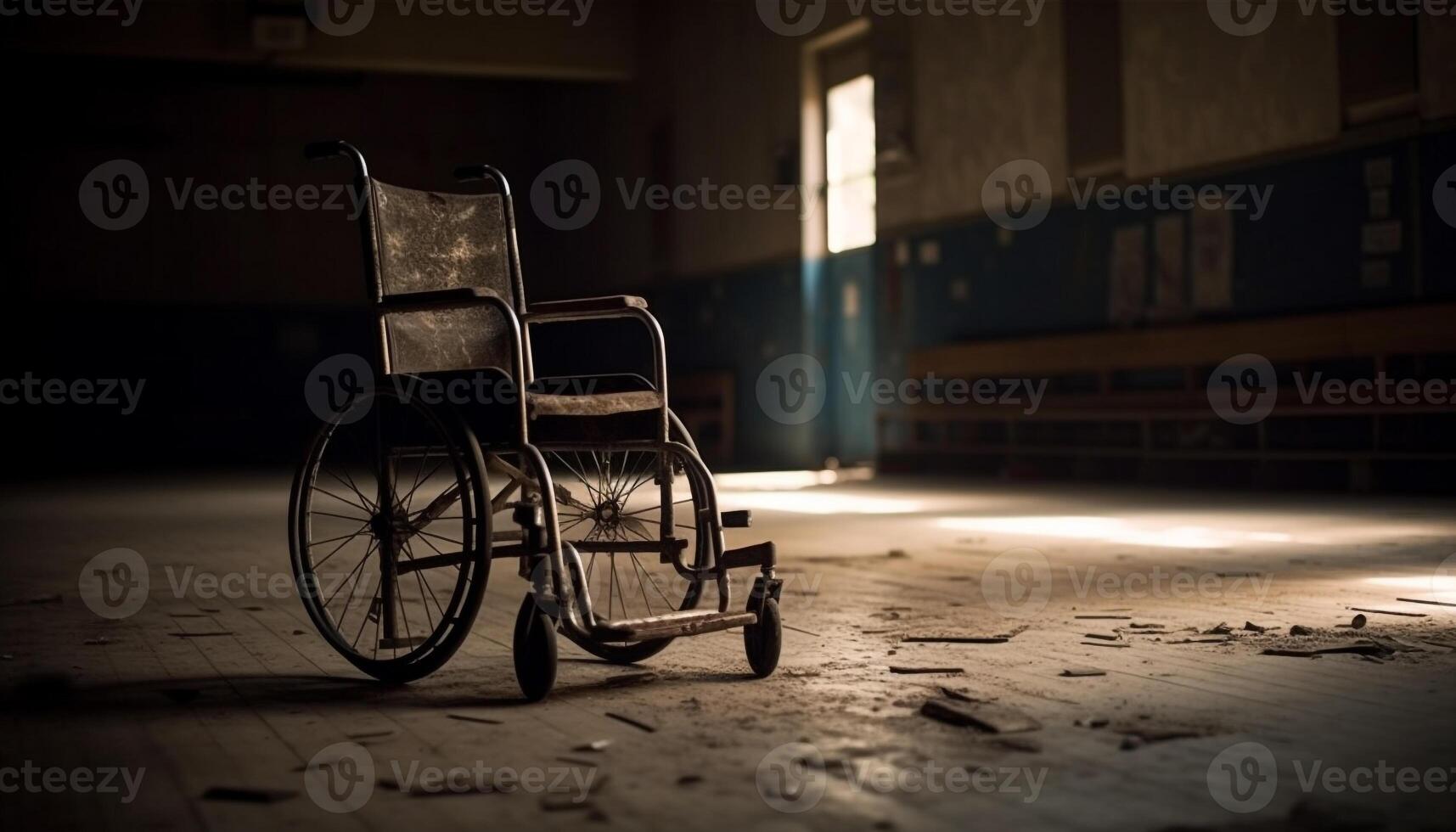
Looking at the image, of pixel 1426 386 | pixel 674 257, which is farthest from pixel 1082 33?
pixel 674 257

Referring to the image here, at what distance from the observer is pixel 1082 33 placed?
33.4 feet

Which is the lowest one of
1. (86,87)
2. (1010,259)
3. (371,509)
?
(371,509)

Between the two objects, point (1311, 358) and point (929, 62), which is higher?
point (929, 62)

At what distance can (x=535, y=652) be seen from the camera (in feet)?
8.93

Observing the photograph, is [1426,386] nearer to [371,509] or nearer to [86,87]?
[371,509]

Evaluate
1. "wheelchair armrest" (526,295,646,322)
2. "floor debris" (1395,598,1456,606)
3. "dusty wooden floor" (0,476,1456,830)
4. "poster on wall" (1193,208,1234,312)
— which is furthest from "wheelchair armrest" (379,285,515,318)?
"poster on wall" (1193,208,1234,312)

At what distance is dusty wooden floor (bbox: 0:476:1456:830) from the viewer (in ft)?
6.52

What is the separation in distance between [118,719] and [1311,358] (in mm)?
7316

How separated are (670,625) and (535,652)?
28 centimetres

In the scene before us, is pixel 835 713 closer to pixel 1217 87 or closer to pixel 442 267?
pixel 442 267

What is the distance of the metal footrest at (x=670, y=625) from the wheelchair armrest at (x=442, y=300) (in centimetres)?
64

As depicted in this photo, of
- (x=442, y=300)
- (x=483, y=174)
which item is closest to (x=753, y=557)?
(x=442, y=300)

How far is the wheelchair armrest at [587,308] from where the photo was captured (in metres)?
3.14

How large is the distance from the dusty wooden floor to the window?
798cm
